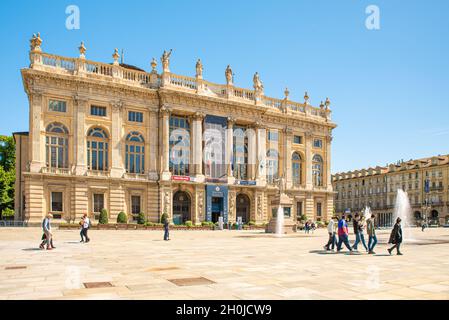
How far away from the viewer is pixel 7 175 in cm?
5956

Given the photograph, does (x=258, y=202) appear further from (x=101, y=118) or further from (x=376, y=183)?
(x=376, y=183)

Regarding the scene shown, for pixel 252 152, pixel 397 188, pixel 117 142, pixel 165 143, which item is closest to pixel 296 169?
pixel 252 152

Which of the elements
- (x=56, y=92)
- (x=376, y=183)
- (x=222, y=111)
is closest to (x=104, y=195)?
(x=56, y=92)

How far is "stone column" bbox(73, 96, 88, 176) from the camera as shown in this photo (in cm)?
4525

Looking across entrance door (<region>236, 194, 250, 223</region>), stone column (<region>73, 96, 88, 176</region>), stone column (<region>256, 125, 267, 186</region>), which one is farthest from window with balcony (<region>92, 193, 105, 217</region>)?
stone column (<region>256, 125, 267, 186</region>)

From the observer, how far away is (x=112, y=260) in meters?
15.1

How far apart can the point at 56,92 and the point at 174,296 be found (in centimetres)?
4142

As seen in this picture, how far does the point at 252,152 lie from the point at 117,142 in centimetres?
1896

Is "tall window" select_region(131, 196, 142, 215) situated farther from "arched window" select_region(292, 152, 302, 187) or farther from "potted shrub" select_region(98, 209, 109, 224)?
"arched window" select_region(292, 152, 302, 187)

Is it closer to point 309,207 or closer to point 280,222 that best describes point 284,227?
point 280,222

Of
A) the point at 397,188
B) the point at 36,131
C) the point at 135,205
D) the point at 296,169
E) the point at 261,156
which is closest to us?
the point at 36,131

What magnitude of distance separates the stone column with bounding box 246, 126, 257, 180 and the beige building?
33123mm

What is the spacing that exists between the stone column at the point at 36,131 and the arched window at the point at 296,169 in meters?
35.3

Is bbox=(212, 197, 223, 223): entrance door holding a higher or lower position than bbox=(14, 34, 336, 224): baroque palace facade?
lower
